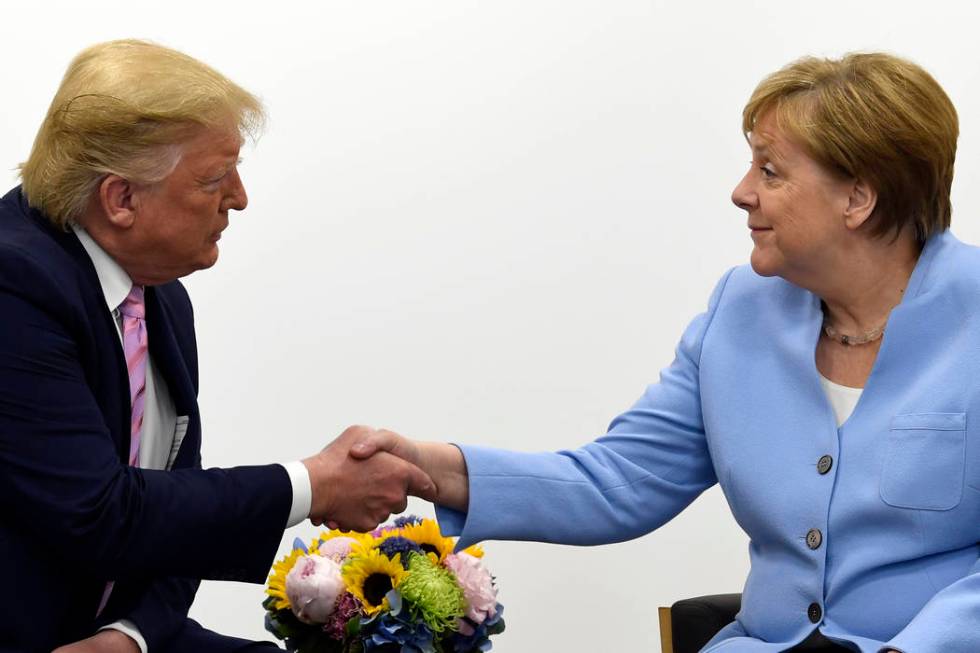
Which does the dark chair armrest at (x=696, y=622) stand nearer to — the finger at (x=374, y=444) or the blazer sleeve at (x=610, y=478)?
the blazer sleeve at (x=610, y=478)

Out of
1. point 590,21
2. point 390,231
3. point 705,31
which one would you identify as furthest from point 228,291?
point 705,31

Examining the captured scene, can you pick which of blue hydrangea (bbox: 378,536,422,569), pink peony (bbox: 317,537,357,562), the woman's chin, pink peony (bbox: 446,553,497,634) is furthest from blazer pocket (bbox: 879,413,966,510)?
pink peony (bbox: 317,537,357,562)

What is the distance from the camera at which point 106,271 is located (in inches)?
76.2

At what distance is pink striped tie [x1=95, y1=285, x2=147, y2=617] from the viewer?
1.95 meters

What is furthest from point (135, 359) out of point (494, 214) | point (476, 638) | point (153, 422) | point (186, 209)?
point (494, 214)

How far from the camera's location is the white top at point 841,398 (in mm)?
2041

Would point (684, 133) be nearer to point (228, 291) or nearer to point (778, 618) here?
point (228, 291)

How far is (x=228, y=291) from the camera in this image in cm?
336

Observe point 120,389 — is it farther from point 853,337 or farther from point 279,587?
point 853,337

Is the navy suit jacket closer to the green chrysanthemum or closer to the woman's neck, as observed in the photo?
the green chrysanthemum

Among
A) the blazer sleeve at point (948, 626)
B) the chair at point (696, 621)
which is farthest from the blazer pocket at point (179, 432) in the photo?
the blazer sleeve at point (948, 626)

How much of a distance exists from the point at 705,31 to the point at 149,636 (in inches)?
89.5

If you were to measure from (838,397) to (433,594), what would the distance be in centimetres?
69

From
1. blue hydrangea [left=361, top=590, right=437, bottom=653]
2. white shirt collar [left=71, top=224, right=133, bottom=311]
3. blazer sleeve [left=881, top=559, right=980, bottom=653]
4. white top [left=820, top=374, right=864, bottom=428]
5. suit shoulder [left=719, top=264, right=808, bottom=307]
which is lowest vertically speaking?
blue hydrangea [left=361, top=590, right=437, bottom=653]
